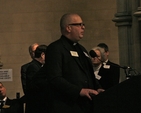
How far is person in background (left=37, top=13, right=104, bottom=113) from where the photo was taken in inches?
215

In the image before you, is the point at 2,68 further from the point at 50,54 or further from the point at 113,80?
the point at 50,54

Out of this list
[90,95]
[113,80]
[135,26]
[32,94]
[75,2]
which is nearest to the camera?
[90,95]

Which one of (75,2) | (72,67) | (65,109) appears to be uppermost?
(75,2)

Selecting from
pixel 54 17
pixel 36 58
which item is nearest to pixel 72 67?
pixel 36 58

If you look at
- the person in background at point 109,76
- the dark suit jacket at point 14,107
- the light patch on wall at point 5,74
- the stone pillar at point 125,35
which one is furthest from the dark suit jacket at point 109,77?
the light patch on wall at point 5,74

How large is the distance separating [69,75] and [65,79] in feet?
0.32

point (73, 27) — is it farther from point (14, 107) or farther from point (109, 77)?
point (109, 77)

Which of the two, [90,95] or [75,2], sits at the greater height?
[75,2]

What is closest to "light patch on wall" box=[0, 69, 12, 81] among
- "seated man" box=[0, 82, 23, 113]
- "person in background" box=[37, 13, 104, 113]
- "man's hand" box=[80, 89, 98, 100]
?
"seated man" box=[0, 82, 23, 113]

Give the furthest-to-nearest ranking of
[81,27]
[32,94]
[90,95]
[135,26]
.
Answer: [135,26] → [32,94] → [81,27] → [90,95]

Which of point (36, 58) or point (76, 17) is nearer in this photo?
point (76, 17)

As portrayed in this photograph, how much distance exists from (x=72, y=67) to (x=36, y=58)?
3.14 metres

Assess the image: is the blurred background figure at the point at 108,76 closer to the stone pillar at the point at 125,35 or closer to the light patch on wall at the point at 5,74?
the stone pillar at the point at 125,35

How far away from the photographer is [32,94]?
6.56 meters
